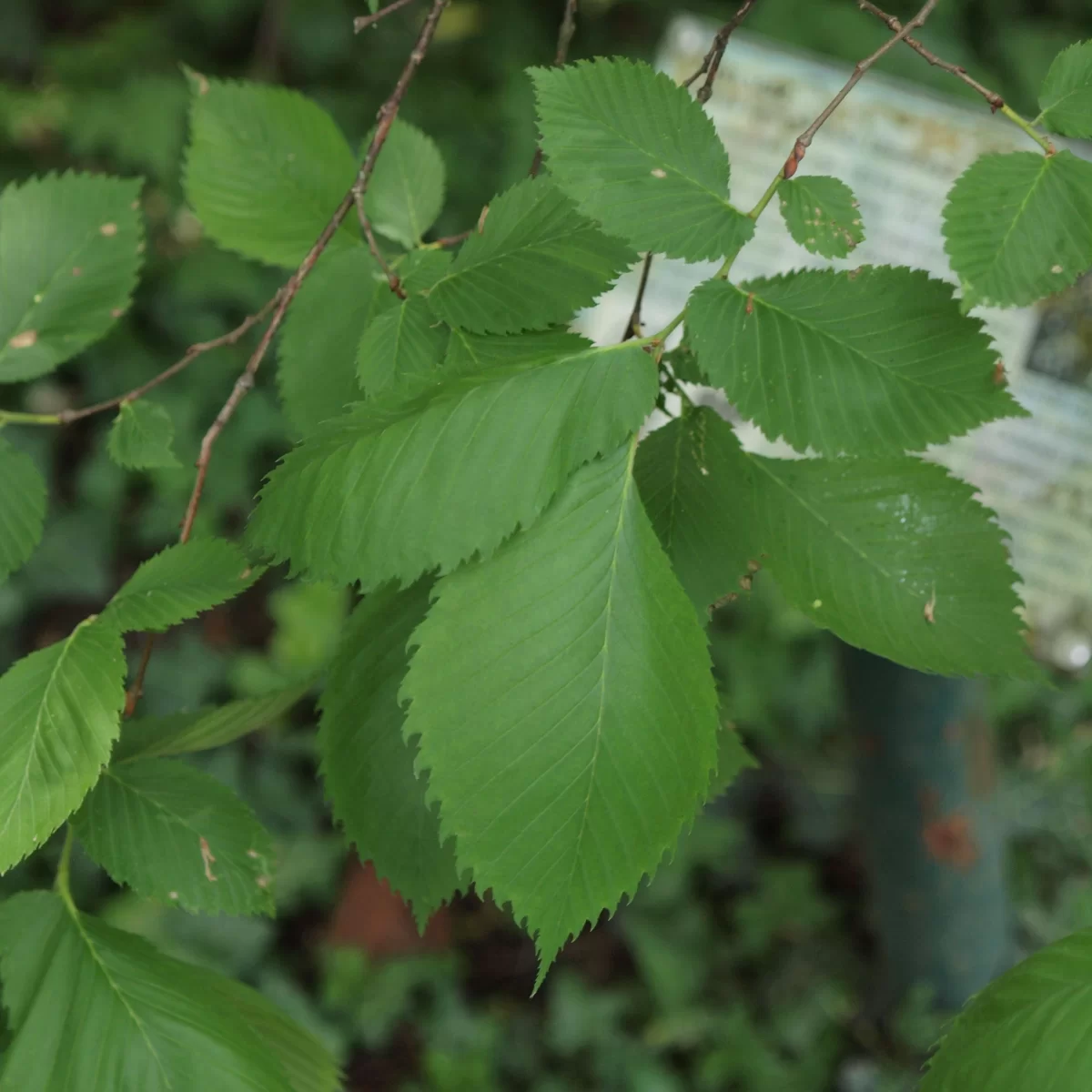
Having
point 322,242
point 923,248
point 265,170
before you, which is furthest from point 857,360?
point 923,248

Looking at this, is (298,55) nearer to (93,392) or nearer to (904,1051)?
(93,392)

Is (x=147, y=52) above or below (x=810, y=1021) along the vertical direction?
above

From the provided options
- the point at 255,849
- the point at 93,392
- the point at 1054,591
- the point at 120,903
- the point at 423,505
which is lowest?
the point at 120,903

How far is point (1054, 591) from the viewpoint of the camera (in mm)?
1097

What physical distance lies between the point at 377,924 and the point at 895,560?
5.35 ft

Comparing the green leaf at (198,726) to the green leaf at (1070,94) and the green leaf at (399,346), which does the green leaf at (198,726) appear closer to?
the green leaf at (399,346)

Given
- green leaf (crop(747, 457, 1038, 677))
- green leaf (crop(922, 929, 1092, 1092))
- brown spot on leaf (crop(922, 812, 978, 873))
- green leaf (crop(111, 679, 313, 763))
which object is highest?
green leaf (crop(747, 457, 1038, 677))

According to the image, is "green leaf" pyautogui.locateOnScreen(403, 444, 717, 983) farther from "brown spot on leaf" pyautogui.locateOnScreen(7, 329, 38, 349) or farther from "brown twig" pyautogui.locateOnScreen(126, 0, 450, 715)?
"brown spot on leaf" pyautogui.locateOnScreen(7, 329, 38, 349)

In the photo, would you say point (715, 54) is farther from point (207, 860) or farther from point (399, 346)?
point (207, 860)

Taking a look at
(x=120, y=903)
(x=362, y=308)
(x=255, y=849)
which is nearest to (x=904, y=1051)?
(x=120, y=903)

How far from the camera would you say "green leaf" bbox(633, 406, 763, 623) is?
54 centimetres

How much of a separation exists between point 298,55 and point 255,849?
1936 millimetres

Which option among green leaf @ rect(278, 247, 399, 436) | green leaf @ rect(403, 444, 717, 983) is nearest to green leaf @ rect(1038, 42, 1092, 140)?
green leaf @ rect(403, 444, 717, 983)

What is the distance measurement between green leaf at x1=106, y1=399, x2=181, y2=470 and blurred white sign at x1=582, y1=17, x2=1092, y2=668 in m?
0.57
